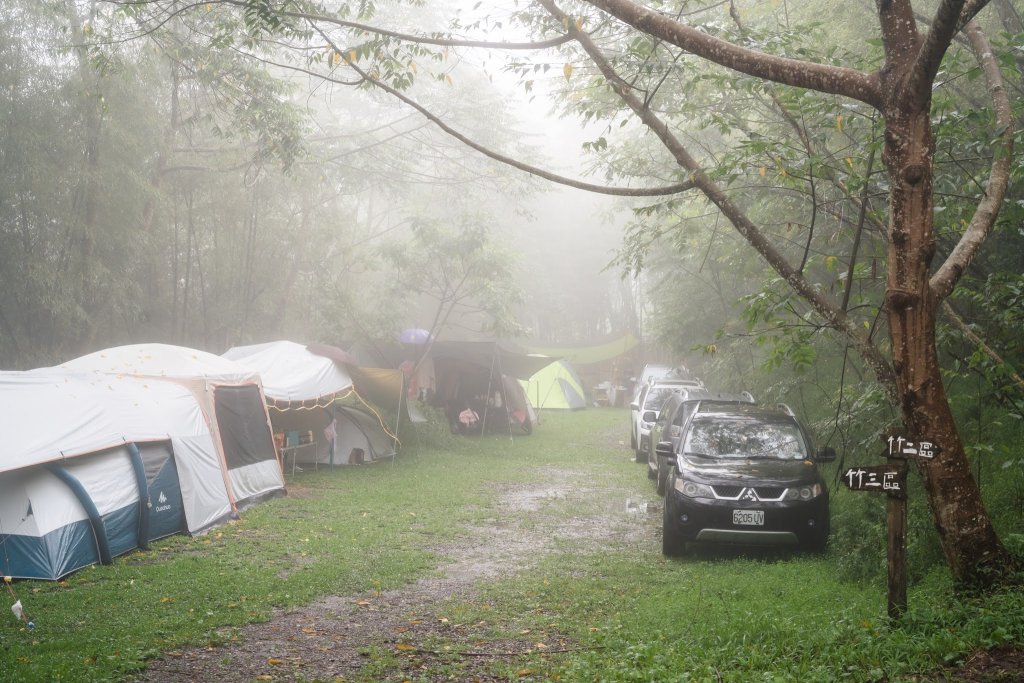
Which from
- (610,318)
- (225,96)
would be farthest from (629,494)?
(610,318)

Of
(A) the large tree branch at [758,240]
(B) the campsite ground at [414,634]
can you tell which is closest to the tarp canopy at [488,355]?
(B) the campsite ground at [414,634]

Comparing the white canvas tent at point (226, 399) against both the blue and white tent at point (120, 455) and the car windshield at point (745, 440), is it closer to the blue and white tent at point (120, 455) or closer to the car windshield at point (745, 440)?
the blue and white tent at point (120, 455)

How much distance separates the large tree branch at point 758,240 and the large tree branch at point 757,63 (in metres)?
0.69

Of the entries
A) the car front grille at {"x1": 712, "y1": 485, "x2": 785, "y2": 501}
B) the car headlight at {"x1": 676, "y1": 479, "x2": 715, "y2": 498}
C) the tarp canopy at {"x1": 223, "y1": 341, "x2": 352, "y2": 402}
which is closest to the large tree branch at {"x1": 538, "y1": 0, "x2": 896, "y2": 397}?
the car front grille at {"x1": 712, "y1": 485, "x2": 785, "y2": 501}

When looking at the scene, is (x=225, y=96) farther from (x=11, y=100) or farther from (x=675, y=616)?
(x=675, y=616)

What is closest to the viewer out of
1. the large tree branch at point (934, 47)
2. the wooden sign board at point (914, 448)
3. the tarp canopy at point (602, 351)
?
the large tree branch at point (934, 47)

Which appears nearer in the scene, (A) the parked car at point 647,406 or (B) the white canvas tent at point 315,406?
(B) the white canvas tent at point 315,406

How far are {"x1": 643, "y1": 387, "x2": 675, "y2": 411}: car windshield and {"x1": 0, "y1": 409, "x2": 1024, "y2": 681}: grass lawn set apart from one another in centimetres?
484

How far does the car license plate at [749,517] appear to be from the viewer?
25.2 feet

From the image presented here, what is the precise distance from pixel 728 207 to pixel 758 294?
0.68 m

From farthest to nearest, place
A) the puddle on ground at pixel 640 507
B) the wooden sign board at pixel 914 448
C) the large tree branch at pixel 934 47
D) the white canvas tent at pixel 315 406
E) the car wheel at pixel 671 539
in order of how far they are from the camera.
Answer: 1. the white canvas tent at pixel 315 406
2. the puddle on ground at pixel 640 507
3. the car wheel at pixel 671 539
4. the wooden sign board at pixel 914 448
5. the large tree branch at pixel 934 47

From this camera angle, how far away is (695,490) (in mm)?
7906

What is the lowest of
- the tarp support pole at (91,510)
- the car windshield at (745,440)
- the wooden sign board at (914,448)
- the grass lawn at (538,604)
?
the grass lawn at (538,604)

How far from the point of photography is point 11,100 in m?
11.9
